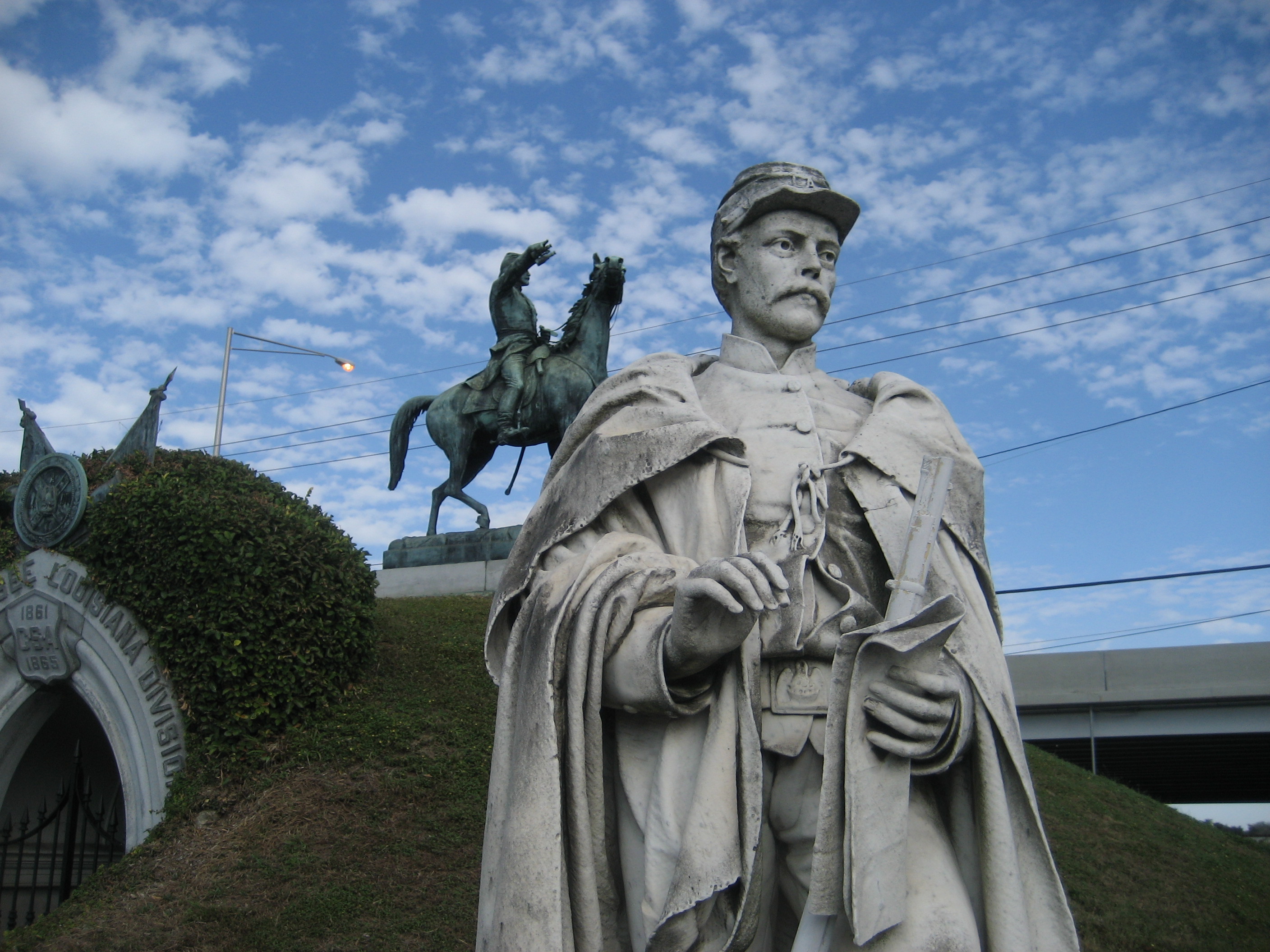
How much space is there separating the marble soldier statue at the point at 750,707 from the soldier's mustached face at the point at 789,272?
0.13 m

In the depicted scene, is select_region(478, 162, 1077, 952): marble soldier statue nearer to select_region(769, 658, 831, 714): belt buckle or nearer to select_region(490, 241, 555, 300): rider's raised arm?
select_region(769, 658, 831, 714): belt buckle

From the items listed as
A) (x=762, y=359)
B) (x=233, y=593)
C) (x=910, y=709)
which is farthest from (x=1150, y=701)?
(x=910, y=709)

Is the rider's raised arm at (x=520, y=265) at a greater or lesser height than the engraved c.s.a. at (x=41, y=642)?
greater

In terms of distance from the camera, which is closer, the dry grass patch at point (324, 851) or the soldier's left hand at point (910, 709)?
the soldier's left hand at point (910, 709)

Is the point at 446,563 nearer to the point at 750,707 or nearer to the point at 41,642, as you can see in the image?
the point at 41,642

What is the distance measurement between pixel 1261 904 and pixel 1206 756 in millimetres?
8078

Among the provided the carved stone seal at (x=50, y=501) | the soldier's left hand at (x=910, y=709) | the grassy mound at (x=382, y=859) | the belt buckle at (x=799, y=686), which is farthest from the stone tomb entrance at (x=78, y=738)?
the soldier's left hand at (x=910, y=709)

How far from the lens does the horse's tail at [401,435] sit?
16.3m

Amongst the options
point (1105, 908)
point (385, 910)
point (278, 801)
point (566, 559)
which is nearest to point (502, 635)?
point (566, 559)

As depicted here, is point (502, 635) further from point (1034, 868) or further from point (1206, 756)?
point (1206, 756)

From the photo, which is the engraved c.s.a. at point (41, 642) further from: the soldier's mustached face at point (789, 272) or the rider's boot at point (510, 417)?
the soldier's mustached face at point (789, 272)

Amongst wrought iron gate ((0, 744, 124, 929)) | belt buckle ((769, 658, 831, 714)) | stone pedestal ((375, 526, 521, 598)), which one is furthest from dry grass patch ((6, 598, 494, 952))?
belt buckle ((769, 658, 831, 714))

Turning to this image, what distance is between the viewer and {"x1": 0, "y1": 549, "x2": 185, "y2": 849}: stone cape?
8.80m

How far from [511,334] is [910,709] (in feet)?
45.0
